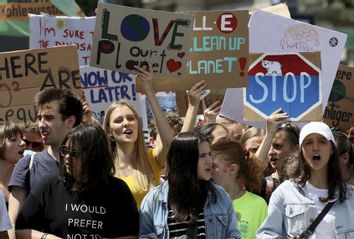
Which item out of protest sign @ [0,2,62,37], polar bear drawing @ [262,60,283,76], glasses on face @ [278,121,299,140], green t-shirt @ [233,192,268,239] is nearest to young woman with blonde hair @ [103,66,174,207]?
green t-shirt @ [233,192,268,239]

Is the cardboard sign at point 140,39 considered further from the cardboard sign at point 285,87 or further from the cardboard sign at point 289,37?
the cardboard sign at point 289,37

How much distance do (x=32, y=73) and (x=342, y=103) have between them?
8.71ft

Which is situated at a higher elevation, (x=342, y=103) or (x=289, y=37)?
(x=289, y=37)

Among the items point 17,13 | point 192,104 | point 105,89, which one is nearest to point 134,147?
point 192,104

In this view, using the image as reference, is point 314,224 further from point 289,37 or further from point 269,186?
point 289,37

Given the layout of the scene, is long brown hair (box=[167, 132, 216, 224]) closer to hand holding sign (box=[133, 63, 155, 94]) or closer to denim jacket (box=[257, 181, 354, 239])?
denim jacket (box=[257, 181, 354, 239])

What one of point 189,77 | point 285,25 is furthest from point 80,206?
point 285,25

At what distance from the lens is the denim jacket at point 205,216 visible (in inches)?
236

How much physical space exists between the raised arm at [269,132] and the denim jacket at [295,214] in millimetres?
1056

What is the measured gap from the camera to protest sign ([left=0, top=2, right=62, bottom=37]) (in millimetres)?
12219

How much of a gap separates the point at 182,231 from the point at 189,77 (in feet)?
7.60

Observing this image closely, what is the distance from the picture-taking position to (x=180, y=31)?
7980 millimetres

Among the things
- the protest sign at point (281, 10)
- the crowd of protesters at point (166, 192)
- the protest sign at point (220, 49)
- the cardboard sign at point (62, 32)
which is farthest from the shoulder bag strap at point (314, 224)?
the cardboard sign at point (62, 32)

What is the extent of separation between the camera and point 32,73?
333 inches
